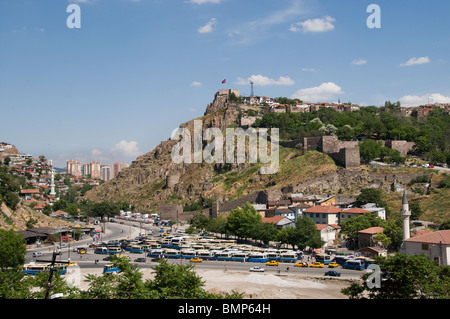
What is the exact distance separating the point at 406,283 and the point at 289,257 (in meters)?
21.8

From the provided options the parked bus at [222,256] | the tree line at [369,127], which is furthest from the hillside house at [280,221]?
the tree line at [369,127]

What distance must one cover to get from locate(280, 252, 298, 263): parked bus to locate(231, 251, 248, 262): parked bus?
11.5ft

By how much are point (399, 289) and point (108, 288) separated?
44.3 feet

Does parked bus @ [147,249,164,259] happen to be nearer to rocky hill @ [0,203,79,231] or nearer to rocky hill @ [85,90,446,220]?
rocky hill @ [0,203,79,231]

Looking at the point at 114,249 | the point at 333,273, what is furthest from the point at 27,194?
the point at 333,273

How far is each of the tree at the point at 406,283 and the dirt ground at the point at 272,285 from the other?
7.24m

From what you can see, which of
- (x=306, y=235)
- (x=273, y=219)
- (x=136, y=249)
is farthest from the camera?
(x=273, y=219)

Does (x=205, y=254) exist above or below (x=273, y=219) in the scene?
below

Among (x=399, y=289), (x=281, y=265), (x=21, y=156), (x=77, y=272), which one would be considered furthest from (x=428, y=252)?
(x=21, y=156)

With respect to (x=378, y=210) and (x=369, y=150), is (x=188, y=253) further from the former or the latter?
(x=369, y=150)

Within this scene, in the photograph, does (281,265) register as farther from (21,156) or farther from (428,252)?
(21,156)

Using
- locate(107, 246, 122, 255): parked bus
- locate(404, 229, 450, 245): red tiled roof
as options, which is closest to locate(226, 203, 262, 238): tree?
locate(107, 246, 122, 255): parked bus

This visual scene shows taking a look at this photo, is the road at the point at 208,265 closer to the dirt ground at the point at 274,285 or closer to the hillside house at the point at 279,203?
the dirt ground at the point at 274,285

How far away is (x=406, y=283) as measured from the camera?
1970 cm
